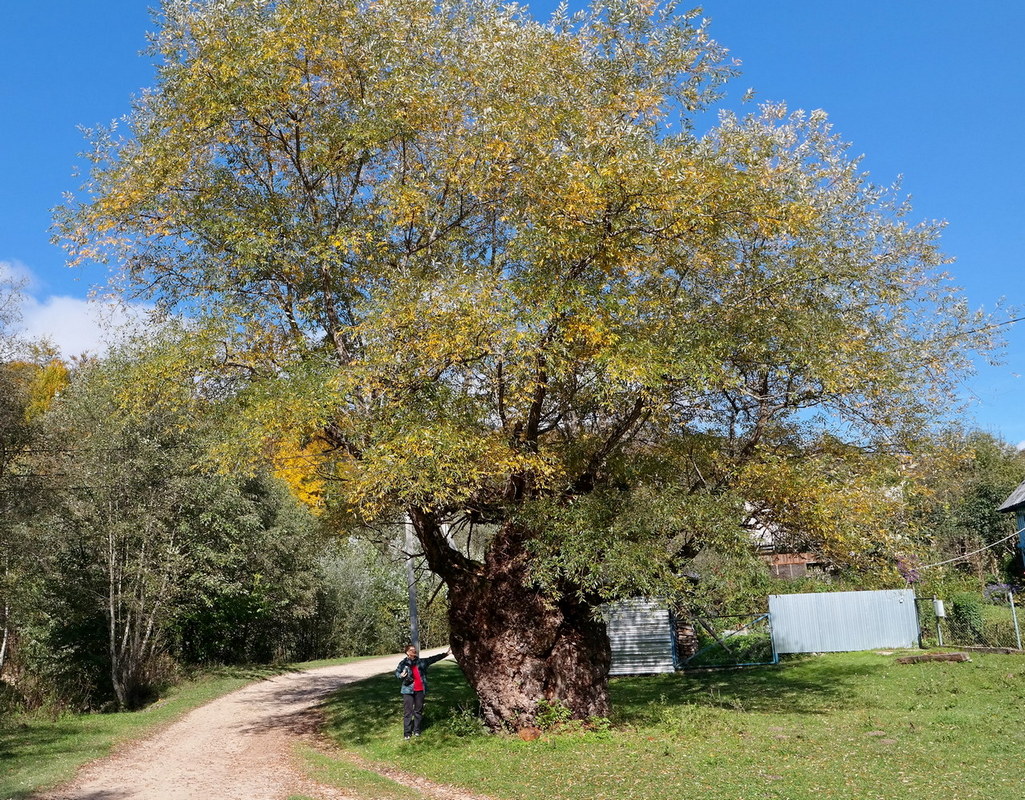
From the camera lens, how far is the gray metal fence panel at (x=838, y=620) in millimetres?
23328

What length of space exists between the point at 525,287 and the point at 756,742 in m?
7.51

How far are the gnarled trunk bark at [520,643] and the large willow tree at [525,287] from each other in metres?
0.05

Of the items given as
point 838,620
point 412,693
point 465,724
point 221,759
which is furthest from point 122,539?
point 838,620

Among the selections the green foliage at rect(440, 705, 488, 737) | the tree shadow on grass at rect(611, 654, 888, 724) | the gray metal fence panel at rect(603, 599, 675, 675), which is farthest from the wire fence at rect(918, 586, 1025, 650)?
the green foliage at rect(440, 705, 488, 737)

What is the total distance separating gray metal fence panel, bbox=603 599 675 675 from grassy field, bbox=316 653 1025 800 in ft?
10.2

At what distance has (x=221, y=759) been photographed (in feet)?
43.0

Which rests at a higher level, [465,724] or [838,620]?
[838,620]

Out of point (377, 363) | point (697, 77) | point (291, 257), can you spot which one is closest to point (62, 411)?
point (291, 257)

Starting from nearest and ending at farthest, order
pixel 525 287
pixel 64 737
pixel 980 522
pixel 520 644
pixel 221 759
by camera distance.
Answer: pixel 525 287, pixel 221 759, pixel 520 644, pixel 64 737, pixel 980 522

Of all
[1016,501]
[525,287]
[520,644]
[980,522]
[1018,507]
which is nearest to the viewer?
[525,287]

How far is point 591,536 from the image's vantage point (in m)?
11.8

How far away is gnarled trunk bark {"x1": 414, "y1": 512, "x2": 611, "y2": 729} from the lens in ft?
43.9

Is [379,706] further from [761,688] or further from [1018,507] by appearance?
[1018,507]

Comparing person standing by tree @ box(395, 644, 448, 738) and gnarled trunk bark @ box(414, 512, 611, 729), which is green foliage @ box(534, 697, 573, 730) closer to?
gnarled trunk bark @ box(414, 512, 611, 729)
